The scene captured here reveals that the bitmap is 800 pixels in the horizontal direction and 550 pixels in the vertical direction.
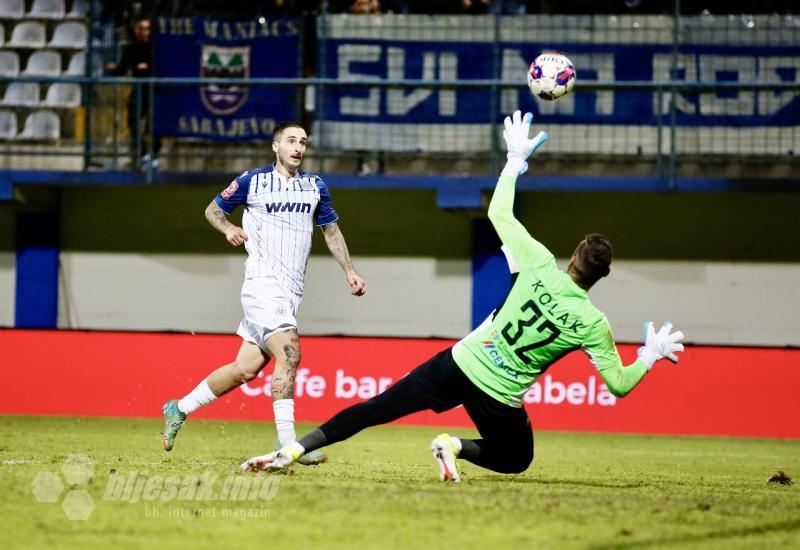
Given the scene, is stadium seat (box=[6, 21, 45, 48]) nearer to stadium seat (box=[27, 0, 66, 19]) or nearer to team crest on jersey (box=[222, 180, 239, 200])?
stadium seat (box=[27, 0, 66, 19])

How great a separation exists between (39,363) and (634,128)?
26.9ft

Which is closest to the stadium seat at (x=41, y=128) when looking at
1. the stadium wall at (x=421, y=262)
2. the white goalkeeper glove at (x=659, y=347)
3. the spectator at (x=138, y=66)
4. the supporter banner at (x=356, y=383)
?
the stadium wall at (x=421, y=262)

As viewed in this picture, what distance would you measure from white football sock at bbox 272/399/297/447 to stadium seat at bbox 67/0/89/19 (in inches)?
462

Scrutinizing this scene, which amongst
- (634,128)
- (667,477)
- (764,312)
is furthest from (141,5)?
(667,477)

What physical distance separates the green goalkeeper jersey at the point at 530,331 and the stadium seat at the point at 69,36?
1267 cm

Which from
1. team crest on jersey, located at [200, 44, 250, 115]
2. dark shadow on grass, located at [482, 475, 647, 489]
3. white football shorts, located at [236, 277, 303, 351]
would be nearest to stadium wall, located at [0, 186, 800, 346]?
team crest on jersey, located at [200, 44, 250, 115]

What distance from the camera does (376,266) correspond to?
59.1ft

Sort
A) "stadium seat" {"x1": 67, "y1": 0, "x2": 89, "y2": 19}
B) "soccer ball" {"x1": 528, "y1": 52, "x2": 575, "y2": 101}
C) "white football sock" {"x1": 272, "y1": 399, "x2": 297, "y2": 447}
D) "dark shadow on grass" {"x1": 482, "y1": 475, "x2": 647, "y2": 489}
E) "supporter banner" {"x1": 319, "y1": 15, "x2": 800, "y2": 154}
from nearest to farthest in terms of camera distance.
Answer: "dark shadow on grass" {"x1": 482, "y1": 475, "x2": 647, "y2": 489}, "white football sock" {"x1": 272, "y1": 399, "x2": 297, "y2": 447}, "soccer ball" {"x1": 528, "y1": 52, "x2": 575, "y2": 101}, "supporter banner" {"x1": 319, "y1": 15, "x2": 800, "y2": 154}, "stadium seat" {"x1": 67, "y1": 0, "x2": 89, "y2": 19}

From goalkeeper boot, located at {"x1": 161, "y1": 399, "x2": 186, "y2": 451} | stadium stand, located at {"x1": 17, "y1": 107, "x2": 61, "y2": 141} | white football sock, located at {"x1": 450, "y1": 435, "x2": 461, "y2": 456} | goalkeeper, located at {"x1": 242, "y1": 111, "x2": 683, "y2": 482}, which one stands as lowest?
goalkeeper boot, located at {"x1": 161, "y1": 399, "x2": 186, "y2": 451}

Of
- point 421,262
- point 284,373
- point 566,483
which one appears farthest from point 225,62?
point 566,483

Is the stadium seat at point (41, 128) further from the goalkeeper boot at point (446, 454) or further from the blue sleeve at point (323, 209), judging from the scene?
the goalkeeper boot at point (446, 454)

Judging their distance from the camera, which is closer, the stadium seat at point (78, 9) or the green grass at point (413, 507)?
the green grass at point (413, 507)

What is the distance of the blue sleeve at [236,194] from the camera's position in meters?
8.60

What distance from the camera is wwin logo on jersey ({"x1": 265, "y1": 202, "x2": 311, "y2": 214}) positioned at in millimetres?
Answer: 8562
